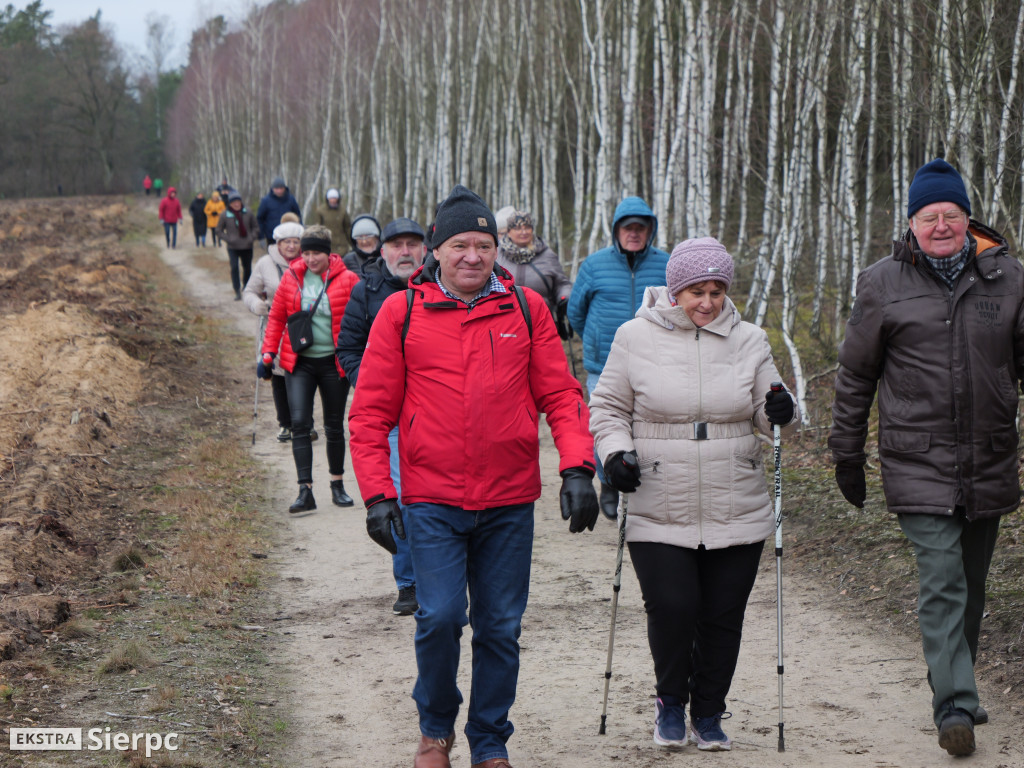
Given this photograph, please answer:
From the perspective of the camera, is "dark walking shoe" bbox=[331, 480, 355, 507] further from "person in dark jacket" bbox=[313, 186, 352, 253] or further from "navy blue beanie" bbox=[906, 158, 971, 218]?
"person in dark jacket" bbox=[313, 186, 352, 253]

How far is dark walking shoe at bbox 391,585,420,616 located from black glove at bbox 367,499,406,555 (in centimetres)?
232

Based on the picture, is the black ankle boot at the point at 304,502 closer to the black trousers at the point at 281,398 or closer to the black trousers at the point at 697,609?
the black trousers at the point at 281,398

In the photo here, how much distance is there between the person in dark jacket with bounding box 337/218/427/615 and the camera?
6199mm

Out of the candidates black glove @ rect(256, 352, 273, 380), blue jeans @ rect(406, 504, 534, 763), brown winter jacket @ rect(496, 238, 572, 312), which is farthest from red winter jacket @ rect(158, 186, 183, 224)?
blue jeans @ rect(406, 504, 534, 763)

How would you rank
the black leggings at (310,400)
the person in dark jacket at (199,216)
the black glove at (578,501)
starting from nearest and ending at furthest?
the black glove at (578,501), the black leggings at (310,400), the person in dark jacket at (199,216)

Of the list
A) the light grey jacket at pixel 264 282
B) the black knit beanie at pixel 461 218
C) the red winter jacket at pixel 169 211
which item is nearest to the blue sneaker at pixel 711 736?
the black knit beanie at pixel 461 218

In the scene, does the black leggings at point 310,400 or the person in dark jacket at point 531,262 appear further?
the person in dark jacket at point 531,262

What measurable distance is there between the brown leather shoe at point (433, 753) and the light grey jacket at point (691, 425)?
102cm

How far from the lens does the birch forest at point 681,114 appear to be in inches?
390

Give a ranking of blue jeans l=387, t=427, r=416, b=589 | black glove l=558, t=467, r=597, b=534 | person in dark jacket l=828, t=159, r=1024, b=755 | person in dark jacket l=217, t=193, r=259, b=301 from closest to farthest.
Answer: black glove l=558, t=467, r=597, b=534 → person in dark jacket l=828, t=159, r=1024, b=755 → blue jeans l=387, t=427, r=416, b=589 → person in dark jacket l=217, t=193, r=259, b=301

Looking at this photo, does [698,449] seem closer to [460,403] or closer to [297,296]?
[460,403]

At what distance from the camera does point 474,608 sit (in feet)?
13.6

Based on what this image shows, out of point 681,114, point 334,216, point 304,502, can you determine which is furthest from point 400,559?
point 334,216

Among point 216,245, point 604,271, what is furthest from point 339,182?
point 604,271
